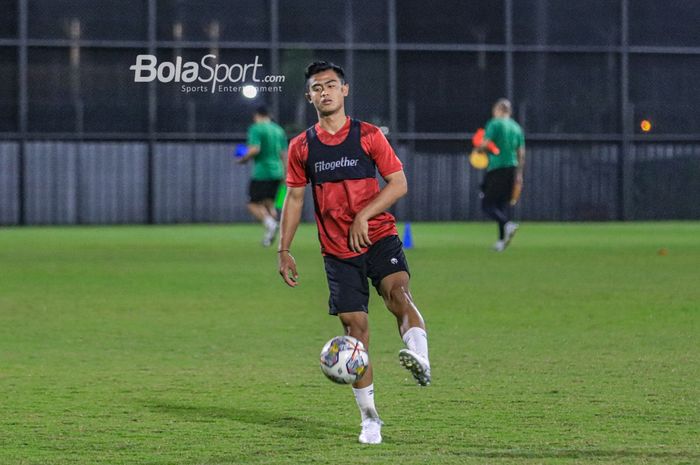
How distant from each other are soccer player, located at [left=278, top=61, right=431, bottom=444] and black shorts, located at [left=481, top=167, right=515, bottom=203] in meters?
17.2

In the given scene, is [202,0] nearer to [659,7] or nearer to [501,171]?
[659,7]

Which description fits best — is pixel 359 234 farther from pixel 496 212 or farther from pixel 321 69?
pixel 496 212

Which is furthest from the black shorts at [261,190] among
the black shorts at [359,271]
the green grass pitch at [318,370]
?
the black shorts at [359,271]

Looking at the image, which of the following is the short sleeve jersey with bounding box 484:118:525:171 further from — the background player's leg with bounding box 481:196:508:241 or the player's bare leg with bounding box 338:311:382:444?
the player's bare leg with bounding box 338:311:382:444

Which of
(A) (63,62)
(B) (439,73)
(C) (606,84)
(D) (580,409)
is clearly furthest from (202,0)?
(D) (580,409)

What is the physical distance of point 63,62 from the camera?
1594 inches

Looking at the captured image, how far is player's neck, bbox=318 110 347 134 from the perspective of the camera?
7.22 metres

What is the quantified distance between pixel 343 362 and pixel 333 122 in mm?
1232

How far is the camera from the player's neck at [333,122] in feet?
23.7

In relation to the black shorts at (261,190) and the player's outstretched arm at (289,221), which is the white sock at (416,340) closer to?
the player's outstretched arm at (289,221)

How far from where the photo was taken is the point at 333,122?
285 inches

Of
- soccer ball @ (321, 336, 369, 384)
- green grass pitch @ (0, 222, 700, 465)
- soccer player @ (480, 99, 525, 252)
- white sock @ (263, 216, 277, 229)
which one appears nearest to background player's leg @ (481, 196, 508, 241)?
soccer player @ (480, 99, 525, 252)

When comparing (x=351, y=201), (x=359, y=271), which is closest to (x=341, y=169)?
(x=351, y=201)

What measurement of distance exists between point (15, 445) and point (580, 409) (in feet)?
9.88
